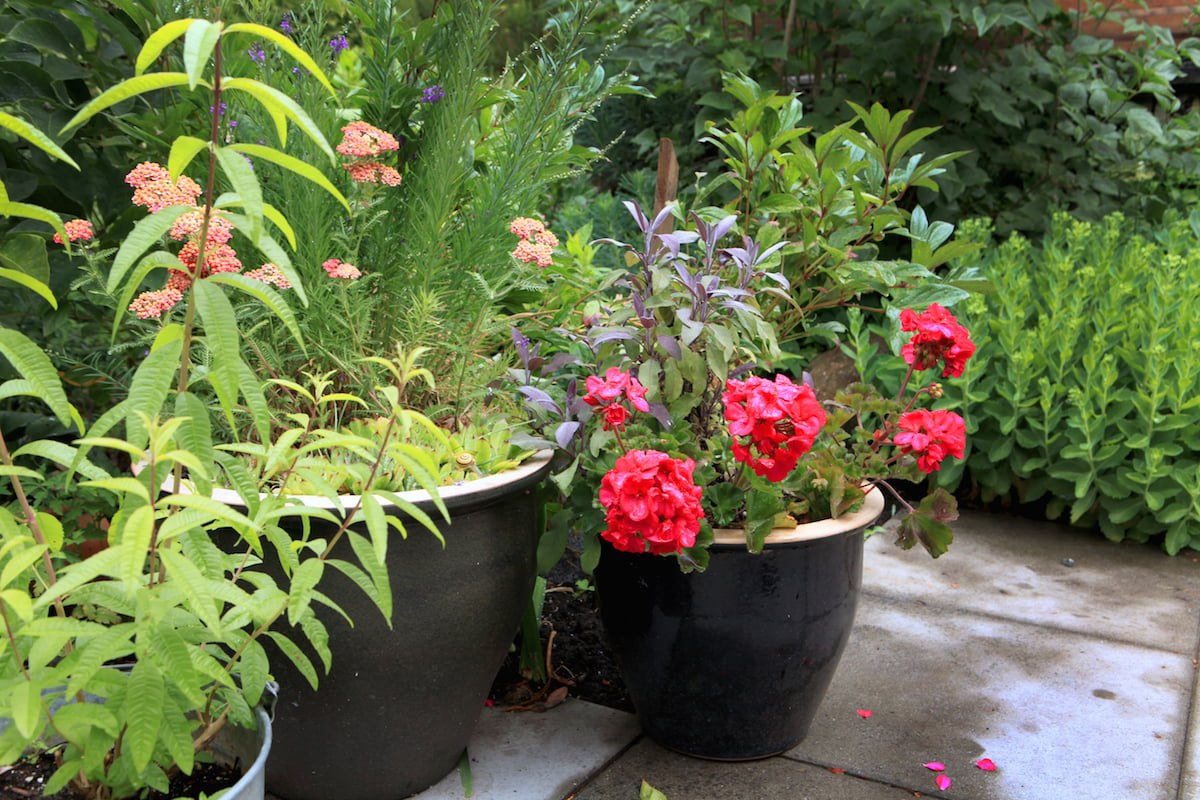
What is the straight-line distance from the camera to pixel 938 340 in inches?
80.4

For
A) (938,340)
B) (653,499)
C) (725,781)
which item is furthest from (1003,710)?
(653,499)

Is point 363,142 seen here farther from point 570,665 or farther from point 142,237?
point 570,665

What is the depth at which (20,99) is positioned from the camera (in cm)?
207

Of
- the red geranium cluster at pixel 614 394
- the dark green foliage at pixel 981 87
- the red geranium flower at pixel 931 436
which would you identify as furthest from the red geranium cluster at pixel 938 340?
A: the dark green foliage at pixel 981 87

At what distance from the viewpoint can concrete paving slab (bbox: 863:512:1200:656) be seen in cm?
271

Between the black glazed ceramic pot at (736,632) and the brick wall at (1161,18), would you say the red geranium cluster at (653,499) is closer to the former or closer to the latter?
the black glazed ceramic pot at (736,632)

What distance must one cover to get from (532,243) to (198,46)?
4.10ft

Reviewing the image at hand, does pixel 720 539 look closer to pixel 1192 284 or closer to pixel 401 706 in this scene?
pixel 401 706

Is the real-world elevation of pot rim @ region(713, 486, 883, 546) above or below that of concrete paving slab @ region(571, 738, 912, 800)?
above

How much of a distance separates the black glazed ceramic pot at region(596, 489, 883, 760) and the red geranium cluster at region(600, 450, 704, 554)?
220 mm

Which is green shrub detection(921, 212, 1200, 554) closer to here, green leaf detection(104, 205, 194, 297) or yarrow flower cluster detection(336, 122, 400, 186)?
yarrow flower cluster detection(336, 122, 400, 186)

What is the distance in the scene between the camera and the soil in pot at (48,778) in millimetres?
1297

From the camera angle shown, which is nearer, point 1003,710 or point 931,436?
point 931,436

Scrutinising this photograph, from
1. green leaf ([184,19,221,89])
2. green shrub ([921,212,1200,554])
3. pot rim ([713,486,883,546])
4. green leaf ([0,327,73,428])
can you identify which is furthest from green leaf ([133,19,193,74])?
green shrub ([921,212,1200,554])
